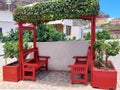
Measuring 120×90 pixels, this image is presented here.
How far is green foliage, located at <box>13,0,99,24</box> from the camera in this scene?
554 cm

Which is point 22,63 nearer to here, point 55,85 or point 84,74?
point 55,85

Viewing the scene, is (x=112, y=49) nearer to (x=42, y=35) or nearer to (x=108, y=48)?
(x=108, y=48)

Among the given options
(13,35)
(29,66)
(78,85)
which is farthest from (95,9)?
(13,35)

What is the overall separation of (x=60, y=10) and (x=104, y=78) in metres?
2.48

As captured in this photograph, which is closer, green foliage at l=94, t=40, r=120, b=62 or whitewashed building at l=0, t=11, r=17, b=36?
green foliage at l=94, t=40, r=120, b=62

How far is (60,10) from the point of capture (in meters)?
5.69

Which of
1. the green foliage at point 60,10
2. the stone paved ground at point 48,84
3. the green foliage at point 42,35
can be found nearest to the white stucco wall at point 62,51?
the stone paved ground at point 48,84

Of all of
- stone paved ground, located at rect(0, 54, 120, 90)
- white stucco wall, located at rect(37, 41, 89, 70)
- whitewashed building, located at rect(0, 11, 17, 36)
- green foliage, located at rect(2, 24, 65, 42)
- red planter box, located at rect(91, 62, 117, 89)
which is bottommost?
stone paved ground, located at rect(0, 54, 120, 90)

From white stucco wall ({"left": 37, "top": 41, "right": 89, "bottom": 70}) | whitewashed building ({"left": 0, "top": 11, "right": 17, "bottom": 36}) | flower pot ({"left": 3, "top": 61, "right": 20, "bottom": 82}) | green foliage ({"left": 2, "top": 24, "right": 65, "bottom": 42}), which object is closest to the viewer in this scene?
flower pot ({"left": 3, "top": 61, "right": 20, "bottom": 82})

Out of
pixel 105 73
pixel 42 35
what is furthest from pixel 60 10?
pixel 42 35

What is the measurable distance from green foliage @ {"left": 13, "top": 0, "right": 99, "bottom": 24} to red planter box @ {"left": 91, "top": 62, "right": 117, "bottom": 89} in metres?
1.80

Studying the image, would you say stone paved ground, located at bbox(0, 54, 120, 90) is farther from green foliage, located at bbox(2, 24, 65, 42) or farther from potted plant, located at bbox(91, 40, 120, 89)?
green foliage, located at bbox(2, 24, 65, 42)

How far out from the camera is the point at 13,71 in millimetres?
6441

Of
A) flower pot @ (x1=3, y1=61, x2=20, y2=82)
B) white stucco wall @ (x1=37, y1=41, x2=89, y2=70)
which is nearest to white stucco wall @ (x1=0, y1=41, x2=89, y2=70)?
white stucco wall @ (x1=37, y1=41, x2=89, y2=70)
